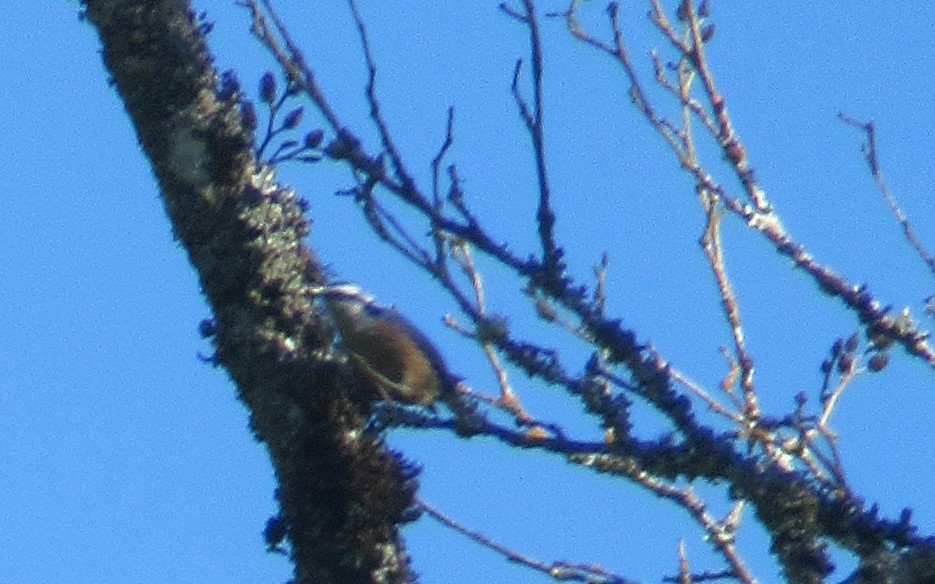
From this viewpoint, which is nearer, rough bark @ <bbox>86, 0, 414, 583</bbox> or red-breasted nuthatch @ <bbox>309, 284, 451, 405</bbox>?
rough bark @ <bbox>86, 0, 414, 583</bbox>

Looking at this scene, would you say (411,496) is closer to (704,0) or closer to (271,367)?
(271,367)

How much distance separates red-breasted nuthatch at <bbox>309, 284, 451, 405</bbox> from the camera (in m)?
2.43

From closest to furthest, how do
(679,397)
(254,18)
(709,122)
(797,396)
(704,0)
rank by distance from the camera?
1. (679,397)
2. (254,18)
3. (797,396)
4. (709,122)
5. (704,0)

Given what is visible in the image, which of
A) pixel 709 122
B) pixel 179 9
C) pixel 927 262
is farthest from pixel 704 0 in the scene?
pixel 179 9

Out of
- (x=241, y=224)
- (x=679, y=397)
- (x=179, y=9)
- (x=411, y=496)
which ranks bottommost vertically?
(x=679, y=397)

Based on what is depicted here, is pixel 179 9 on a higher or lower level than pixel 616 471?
higher

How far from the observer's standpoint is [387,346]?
2539 millimetres

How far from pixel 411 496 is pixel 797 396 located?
56 centimetres

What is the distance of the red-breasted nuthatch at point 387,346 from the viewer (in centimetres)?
243

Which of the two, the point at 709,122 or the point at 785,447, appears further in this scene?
the point at 709,122

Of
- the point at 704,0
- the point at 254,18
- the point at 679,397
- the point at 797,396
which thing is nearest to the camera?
the point at 679,397

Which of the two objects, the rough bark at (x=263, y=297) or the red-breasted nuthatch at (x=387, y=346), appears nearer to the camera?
the rough bark at (x=263, y=297)

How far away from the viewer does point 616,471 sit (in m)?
2.42

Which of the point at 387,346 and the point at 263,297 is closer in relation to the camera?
the point at 263,297
